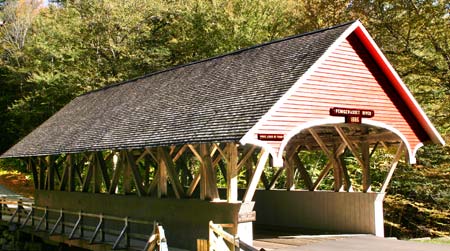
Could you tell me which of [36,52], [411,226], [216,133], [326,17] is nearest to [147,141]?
[216,133]

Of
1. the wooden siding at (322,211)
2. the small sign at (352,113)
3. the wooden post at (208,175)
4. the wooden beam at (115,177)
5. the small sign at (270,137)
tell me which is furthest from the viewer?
the wooden beam at (115,177)

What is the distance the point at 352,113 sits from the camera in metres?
12.3

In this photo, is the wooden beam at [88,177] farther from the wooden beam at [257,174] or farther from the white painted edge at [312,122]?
the white painted edge at [312,122]

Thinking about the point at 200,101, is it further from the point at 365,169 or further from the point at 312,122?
the point at 365,169

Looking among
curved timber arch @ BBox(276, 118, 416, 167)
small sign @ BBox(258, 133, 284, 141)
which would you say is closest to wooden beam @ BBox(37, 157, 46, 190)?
curved timber arch @ BBox(276, 118, 416, 167)

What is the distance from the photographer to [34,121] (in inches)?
1465

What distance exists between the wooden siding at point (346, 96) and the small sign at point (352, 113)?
0.12 metres

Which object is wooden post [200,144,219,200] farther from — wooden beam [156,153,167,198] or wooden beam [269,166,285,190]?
wooden beam [269,166,285,190]

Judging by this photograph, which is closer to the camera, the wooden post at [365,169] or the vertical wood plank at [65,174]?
the wooden post at [365,169]

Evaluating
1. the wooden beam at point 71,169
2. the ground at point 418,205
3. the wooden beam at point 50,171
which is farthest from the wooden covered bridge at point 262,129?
the ground at point 418,205

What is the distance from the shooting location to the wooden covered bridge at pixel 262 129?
36.3 feet

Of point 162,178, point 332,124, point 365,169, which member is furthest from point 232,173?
point 365,169

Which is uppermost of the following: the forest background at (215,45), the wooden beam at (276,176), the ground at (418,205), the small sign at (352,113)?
the forest background at (215,45)

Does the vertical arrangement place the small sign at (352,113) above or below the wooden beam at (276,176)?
above
